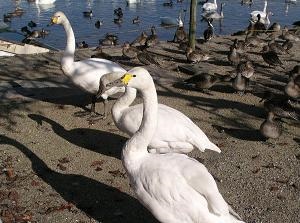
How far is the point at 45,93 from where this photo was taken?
10688 millimetres

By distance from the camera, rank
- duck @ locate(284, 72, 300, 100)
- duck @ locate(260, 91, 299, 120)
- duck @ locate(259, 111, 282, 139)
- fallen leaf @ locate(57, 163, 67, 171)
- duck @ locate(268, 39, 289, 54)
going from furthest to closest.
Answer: duck @ locate(268, 39, 289, 54)
duck @ locate(284, 72, 300, 100)
duck @ locate(260, 91, 299, 120)
duck @ locate(259, 111, 282, 139)
fallen leaf @ locate(57, 163, 67, 171)

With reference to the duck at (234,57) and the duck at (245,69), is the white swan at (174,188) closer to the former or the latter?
the duck at (245,69)

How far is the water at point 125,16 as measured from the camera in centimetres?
2508

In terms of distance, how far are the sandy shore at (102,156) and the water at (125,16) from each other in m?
11.7

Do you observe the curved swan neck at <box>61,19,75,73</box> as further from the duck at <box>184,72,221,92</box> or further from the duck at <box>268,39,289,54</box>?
the duck at <box>268,39,289,54</box>

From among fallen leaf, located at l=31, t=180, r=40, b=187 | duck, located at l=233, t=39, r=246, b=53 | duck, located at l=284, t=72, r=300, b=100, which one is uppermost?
duck, located at l=233, t=39, r=246, b=53

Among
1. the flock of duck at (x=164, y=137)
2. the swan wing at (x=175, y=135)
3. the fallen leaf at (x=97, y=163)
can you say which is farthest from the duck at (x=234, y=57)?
the fallen leaf at (x=97, y=163)

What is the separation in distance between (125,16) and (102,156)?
2590cm

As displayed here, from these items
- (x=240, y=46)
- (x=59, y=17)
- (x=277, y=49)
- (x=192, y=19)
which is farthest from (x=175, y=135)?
(x=277, y=49)

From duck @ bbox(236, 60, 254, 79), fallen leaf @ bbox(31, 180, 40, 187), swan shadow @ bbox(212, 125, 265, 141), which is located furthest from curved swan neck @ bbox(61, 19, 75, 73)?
duck @ bbox(236, 60, 254, 79)

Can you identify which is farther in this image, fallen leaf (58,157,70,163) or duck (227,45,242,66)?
duck (227,45,242,66)

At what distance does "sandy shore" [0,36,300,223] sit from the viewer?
6.20 m

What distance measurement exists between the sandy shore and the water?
11.7 meters

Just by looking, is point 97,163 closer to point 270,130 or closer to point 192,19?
point 270,130
